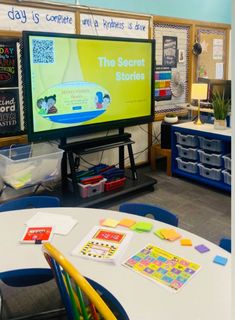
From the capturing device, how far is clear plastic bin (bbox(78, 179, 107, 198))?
11.9ft

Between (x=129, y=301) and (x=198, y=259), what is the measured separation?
40 centimetres

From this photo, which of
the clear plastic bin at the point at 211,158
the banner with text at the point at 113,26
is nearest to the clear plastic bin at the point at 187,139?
the clear plastic bin at the point at 211,158

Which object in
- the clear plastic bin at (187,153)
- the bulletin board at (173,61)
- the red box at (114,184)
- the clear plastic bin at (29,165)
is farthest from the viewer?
the bulletin board at (173,61)

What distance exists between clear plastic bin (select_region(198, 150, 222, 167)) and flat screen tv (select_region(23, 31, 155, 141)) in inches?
30.9

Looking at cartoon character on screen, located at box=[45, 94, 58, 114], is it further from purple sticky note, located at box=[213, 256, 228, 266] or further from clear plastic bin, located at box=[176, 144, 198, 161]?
purple sticky note, located at box=[213, 256, 228, 266]

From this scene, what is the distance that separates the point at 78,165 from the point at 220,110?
1.75 metres

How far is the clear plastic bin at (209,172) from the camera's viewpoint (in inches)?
158

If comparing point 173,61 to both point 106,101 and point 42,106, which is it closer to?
point 106,101

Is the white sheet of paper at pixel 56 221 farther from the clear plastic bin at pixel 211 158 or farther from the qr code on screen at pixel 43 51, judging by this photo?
the clear plastic bin at pixel 211 158

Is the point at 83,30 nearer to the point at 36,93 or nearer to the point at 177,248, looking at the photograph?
the point at 36,93

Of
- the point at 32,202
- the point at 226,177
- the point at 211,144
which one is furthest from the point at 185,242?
the point at 211,144

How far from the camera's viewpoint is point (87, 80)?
3549 millimetres

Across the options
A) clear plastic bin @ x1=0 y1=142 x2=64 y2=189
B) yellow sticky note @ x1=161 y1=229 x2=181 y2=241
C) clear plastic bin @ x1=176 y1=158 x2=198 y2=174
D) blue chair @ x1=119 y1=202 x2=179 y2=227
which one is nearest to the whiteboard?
clear plastic bin @ x1=0 y1=142 x2=64 y2=189

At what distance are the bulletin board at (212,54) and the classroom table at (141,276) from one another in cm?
426
